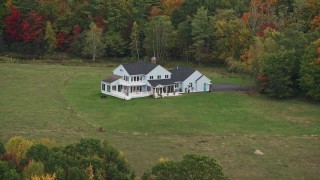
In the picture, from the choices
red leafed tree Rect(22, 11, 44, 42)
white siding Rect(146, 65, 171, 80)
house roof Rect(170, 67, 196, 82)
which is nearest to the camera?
white siding Rect(146, 65, 171, 80)

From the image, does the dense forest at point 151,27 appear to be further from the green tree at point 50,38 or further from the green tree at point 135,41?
the green tree at point 135,41

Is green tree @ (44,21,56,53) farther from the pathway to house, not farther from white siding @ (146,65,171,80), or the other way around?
the pathway to house

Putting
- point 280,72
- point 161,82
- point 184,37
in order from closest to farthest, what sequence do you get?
point 280,72 < point 161,82 < point 184,37

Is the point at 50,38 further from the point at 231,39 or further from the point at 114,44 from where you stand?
the point at 231,39

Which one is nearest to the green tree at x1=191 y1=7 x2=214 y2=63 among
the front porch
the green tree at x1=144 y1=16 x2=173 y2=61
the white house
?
the green tree at x1=144 y1=16 x2=173 y2=61

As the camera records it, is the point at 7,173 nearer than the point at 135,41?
Yes

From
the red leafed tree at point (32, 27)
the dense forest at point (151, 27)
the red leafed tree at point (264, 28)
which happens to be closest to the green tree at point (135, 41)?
the dense forest at point (151, 27)

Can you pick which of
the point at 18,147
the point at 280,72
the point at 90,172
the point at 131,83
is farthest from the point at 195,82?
the point at 90,172
